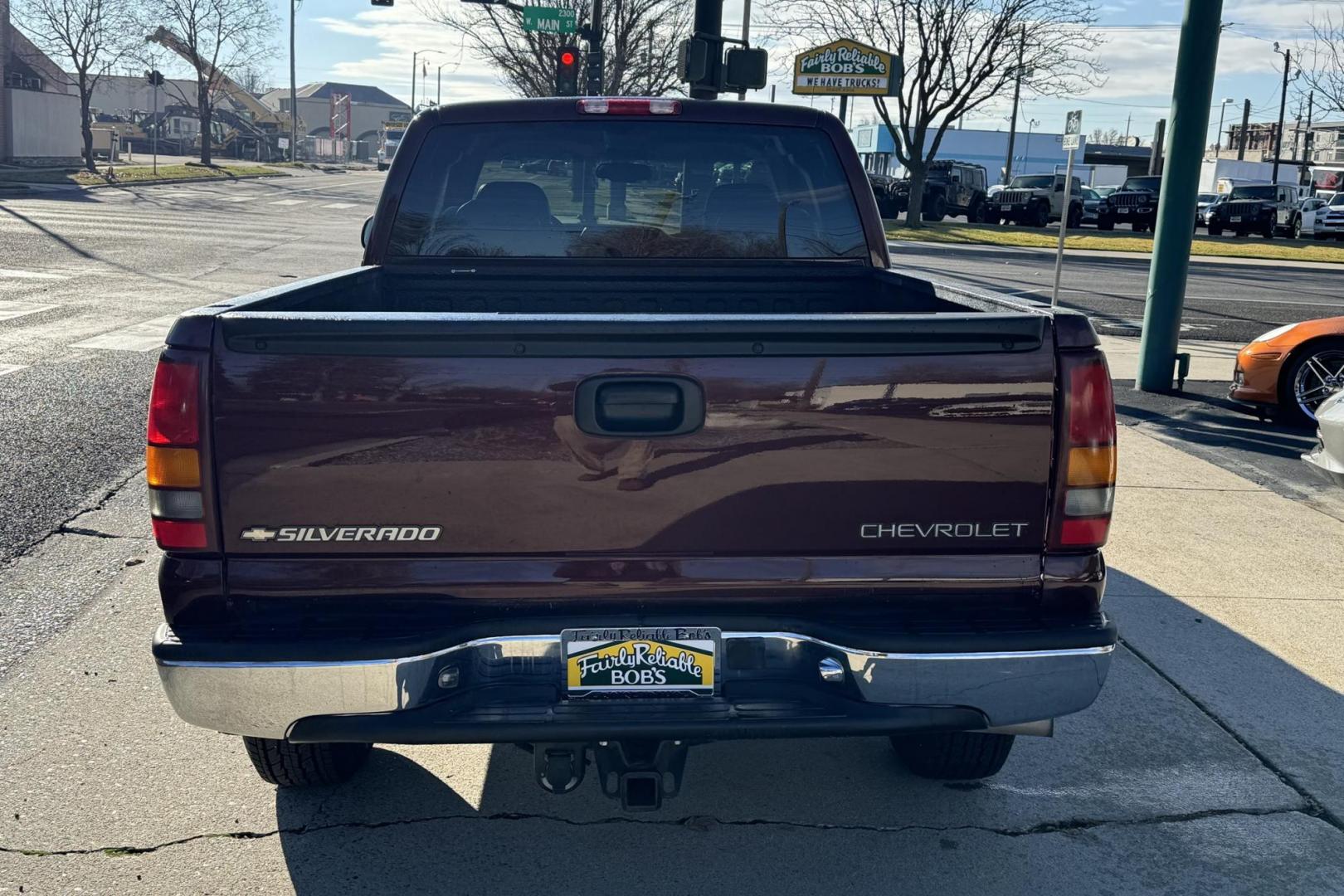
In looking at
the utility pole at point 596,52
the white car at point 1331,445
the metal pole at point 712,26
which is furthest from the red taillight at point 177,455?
the utility pole at point 596,52

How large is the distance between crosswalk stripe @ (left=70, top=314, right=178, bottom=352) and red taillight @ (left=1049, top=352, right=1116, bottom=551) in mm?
9325

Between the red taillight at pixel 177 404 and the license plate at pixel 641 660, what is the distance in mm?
935

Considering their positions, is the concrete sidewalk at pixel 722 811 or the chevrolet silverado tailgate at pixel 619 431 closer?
the chevrolet silverado tailgate at pixel 619 431

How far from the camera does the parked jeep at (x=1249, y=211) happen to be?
3891 centimetres

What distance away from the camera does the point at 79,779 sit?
3727 millimetres

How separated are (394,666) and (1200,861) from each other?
2.22 meters

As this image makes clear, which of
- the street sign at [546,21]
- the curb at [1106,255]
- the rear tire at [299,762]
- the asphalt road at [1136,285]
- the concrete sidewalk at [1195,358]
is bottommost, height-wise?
the rear tire at [299,762]

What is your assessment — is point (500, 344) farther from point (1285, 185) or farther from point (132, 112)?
point (132, 112)

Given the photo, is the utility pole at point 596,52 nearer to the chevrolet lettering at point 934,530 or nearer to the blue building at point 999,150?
the chevrolet lettering at point 934,530

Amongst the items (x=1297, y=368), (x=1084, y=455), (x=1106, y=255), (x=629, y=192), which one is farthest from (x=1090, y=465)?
(x=1106, y=255)

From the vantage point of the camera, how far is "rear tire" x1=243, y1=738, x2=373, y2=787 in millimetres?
3461

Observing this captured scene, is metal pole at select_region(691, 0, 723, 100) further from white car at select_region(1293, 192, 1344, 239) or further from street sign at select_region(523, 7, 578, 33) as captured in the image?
white car at select_region(1293, 192, 1344, 239)

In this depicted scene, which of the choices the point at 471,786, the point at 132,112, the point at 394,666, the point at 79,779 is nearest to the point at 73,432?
the point at 79,779

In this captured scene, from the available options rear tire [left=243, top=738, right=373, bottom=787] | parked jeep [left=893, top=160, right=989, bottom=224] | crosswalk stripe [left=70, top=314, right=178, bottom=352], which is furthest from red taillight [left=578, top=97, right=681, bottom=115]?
parked jeep [left=893, top=160, right=989, bottom=224]
